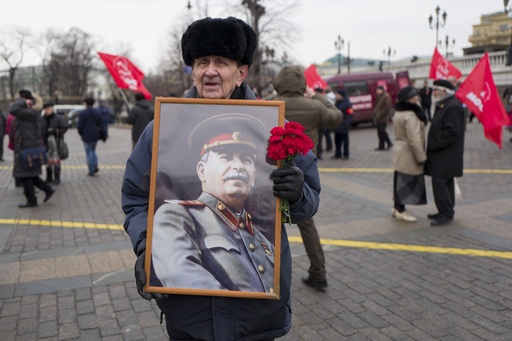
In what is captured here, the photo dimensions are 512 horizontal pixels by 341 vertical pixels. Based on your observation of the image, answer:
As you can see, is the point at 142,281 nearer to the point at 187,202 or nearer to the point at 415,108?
the point at 187,202

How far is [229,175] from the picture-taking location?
188 cm

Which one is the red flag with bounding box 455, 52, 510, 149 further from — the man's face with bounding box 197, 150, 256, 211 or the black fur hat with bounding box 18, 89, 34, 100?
the black fur hat with bounding box 18, 89, 34, 100

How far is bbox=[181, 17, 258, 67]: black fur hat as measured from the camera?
6.56 feet

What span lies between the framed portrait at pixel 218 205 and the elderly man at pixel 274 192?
0.09m

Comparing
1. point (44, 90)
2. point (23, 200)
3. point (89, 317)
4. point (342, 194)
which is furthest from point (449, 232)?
point (44, 90)

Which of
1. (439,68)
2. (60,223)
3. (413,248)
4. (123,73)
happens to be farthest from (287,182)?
(439,68)

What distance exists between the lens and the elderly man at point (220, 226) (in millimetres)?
1873

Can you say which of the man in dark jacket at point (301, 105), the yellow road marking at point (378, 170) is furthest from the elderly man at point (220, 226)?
A: the yellow road marking at point (378, 170)

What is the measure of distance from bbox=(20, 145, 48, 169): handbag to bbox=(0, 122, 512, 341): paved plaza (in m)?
0.74

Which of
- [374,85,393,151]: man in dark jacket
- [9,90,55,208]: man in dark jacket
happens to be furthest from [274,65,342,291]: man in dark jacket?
[374,85,393,151]: man in dark jacket

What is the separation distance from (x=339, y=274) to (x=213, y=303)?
2.96m

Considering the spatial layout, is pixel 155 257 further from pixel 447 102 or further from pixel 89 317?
pixel 447 102

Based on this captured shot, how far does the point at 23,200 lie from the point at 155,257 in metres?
7.52

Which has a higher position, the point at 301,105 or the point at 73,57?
the point at 73,57
